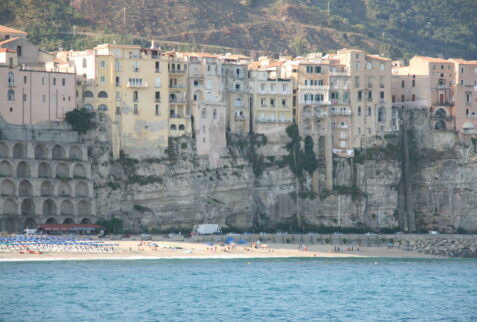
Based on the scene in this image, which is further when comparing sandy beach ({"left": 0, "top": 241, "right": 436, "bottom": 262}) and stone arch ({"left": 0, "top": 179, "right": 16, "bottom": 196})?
stone arch ({"left": 0, "top": 179, "right": 16, "bottom": 196})

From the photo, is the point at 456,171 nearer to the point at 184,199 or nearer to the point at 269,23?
the point at 184,199

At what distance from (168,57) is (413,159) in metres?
26.2

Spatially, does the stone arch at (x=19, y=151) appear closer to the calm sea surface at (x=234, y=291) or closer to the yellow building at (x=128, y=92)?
Result: the yellow building at (x=128, y=92)

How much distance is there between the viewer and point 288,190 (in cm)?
11875

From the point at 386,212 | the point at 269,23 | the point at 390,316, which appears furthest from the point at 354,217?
the point at 269,23

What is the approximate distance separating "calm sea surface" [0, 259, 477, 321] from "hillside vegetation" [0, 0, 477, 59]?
46.8 metres

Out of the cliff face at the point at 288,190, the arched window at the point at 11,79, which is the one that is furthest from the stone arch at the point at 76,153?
the arched window at the point at 11,79

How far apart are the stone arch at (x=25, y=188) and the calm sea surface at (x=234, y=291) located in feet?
32.8

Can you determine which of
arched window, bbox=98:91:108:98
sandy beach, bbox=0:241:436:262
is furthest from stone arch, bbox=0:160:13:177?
arched window, bbox=98:91:108:98

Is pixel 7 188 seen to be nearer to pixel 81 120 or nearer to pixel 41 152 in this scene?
pixel 41 152

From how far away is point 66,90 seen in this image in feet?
355

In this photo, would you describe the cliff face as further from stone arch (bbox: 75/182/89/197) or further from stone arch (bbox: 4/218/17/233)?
stone arch (bbox: 4/218/17/233)

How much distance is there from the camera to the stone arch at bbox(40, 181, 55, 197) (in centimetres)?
10601

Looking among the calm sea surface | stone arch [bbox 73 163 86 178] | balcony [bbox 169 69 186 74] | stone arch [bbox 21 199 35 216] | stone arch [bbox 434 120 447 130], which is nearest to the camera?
the calm sea surface
